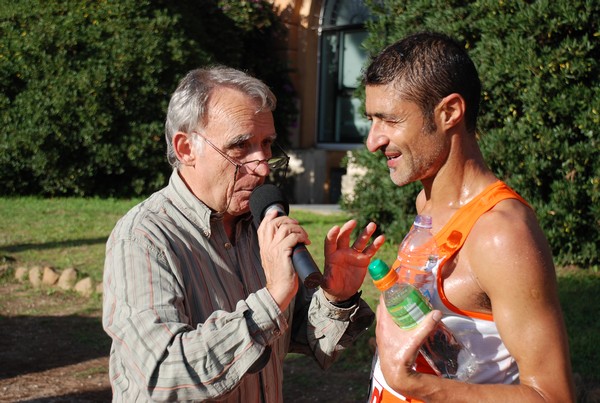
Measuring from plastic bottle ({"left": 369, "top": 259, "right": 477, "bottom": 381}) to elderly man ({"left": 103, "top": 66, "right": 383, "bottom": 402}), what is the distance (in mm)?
294

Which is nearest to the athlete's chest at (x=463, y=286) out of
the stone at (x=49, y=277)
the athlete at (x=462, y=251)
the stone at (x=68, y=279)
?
the athlete at (x=462, y=251)

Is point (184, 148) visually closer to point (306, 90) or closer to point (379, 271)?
point (379, 271)

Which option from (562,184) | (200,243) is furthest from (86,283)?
(200,243)

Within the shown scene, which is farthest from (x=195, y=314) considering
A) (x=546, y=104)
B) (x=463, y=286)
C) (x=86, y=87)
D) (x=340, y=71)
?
(x=340, y=71)

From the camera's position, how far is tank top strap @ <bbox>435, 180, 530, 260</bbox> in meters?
2.48

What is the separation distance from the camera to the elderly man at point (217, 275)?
92.5 inches

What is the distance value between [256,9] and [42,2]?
3.59m

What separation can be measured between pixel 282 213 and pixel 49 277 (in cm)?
669

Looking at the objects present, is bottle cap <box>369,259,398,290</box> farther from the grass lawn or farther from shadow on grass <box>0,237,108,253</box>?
shadow on grass <box>0,237,108,253</box>

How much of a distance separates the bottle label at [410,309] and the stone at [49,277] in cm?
709

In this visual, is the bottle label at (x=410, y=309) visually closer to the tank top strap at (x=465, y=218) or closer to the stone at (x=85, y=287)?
the tank top strap at (x=465, y=218)

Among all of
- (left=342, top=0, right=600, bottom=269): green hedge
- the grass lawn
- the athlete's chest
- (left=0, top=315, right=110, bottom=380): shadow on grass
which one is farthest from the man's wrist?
(left=342, top=0, right=600, bottom=269): green hedge

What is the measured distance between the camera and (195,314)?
2.66 m

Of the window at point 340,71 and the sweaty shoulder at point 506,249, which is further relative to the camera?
the window at point 340,71
